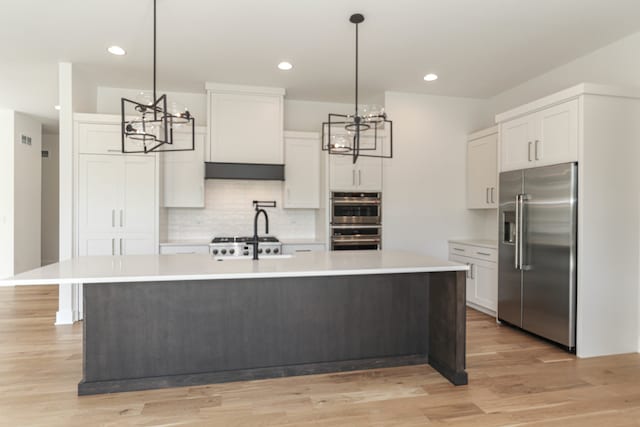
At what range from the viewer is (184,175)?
16.0ft

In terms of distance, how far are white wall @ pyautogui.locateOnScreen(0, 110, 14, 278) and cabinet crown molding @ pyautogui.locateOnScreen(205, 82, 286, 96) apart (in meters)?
4.11

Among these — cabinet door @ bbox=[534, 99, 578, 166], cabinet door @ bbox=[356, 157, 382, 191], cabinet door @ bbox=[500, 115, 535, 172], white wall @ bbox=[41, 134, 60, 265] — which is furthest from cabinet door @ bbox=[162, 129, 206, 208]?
white wall @ bbox=[41, 134, 60, 265]

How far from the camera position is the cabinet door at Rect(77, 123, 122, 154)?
436cm

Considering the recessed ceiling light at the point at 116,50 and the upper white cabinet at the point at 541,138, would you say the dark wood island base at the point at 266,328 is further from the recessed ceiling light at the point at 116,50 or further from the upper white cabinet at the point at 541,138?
the recessed ceiling light at the point at 116,50

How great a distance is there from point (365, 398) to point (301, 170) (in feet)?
10.6

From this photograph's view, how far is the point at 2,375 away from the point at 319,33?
3.79m

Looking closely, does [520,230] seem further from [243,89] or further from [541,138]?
[243,89]

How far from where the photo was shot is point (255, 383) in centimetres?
277

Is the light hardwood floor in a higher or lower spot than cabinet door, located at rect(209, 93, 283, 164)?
lower

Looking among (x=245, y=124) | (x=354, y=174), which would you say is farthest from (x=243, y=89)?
(x=354, y=174)

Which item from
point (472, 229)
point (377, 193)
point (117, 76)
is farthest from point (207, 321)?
point (472, 229)

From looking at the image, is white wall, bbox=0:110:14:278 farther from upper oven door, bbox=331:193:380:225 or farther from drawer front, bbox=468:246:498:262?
drawer front, bbox=468:246:498:262

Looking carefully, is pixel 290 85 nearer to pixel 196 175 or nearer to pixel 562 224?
pixel 196 175

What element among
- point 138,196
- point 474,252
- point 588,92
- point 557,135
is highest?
point 588,92
